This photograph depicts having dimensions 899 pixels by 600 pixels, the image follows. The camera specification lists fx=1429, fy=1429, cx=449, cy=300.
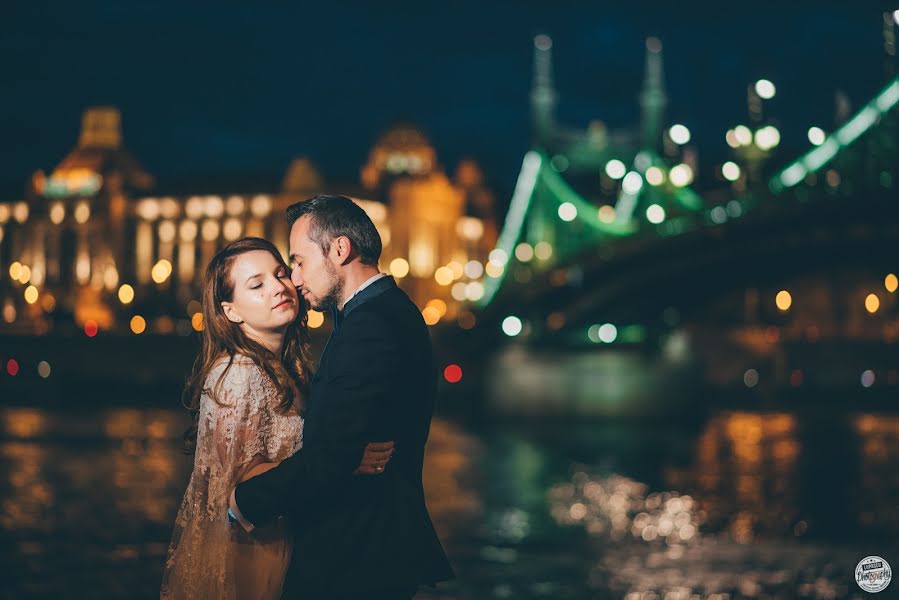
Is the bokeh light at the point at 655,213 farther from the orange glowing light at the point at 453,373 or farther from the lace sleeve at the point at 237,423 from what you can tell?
the lace sleeve at the point at 237,423

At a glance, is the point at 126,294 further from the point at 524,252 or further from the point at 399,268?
the point at 524,252

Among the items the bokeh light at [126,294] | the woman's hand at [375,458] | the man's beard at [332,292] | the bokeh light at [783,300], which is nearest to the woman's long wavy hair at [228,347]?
the man's beard at [332,292]

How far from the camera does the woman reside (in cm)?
377

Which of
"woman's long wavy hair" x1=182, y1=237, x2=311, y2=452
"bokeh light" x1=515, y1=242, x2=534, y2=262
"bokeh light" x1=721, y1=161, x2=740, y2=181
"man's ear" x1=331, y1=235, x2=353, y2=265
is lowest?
"woman's long wavy hair" x1=182, y1=237, x2=311, y2=452

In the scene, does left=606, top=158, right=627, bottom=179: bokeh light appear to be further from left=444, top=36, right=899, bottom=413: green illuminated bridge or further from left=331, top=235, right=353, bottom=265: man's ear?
left=331, top=235, right=353, bottom=265: man's ear

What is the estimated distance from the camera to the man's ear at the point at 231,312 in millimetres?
3902

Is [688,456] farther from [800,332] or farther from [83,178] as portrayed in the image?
[83,178]

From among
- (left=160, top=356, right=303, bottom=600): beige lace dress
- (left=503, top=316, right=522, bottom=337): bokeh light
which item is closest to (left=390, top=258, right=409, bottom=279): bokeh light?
(left=503, top=316, right=522, bottom=337): bokeh light

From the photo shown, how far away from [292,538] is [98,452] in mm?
19223

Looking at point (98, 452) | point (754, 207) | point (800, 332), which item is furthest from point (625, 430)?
point (800, 332)

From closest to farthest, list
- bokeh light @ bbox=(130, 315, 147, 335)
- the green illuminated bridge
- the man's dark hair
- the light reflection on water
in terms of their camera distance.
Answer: the man's dark hair
the light reflection on water
the green illuminated bridge
bokeh light @ bbox=(130, 315, 147, 335)

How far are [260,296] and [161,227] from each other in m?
94.1

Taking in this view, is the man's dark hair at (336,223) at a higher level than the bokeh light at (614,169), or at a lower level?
lower

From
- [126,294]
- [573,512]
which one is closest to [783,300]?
[126,294]
